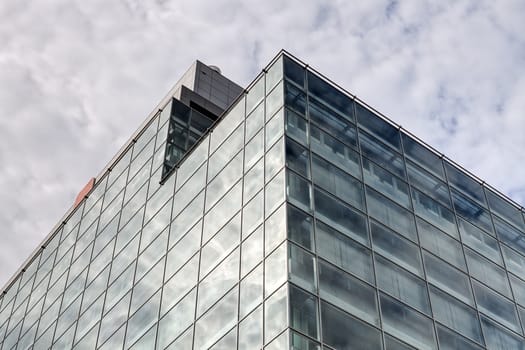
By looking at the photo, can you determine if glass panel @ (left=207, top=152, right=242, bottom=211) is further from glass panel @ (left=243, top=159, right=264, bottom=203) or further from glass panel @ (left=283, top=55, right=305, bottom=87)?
glass panel @ (left=283, top=55, right=305, bottom=87)

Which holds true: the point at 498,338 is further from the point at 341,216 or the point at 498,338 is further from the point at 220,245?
the point at 220,245

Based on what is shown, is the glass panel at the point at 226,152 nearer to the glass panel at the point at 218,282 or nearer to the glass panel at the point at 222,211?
the glass panel at the point at 222,211

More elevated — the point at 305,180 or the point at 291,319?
the point at 305,180

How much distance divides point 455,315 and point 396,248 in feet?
12.1

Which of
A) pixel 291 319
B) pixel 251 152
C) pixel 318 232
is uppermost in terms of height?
pixel 251 152

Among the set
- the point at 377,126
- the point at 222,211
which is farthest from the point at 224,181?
the point at 377,126

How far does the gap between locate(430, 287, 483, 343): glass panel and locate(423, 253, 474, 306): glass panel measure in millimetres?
470

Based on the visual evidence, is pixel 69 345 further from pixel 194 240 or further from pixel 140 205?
pixel 194 240

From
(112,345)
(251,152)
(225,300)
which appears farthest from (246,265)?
(112,345)

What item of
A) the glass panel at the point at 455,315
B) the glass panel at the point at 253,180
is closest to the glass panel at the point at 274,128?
the glass panel at the point at 253,180

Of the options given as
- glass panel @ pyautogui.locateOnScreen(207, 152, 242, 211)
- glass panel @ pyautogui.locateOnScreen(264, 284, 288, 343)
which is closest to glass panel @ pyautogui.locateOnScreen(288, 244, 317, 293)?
glass panel @ pyautogui.locateOnScreen(264, 284, 288, 343)

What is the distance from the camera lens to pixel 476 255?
36.8 m

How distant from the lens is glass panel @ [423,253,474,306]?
1312 inches

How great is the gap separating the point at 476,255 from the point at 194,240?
13.4m
